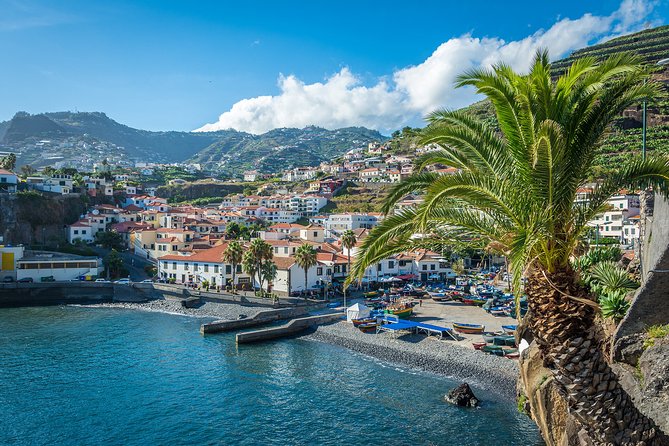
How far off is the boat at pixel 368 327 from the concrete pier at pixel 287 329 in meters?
4.63

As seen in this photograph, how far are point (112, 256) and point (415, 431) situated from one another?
5476 cm

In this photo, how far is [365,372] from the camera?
31312 millimetres

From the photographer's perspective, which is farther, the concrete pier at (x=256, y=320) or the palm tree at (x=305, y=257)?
the palm tree at (x=305, y=257)

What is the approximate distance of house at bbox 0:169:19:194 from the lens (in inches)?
3217

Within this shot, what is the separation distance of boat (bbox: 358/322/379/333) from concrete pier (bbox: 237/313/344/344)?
4629 mm

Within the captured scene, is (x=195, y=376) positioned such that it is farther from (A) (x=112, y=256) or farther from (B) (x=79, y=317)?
(A) (x=112, y=256)

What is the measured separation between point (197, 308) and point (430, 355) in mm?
29393

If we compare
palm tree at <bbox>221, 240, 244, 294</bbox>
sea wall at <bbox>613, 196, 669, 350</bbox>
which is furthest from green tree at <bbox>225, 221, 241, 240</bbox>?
sea wall at <bbox>613, 196, 669, 350</bbox>

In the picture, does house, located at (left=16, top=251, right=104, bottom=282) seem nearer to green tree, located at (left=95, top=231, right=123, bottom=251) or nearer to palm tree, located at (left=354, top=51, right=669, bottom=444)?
green tree, located at (left=95, top=231, right=123, bottom=251)

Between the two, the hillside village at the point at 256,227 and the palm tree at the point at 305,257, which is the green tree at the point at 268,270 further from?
the palm tree at the point at 305,257

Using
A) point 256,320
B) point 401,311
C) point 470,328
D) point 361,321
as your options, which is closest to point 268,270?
point 256,320

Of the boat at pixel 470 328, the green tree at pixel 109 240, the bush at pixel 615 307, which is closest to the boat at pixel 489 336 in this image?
the boat at pixel 470 328

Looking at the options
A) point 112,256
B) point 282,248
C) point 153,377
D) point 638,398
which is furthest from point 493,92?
point 112,256

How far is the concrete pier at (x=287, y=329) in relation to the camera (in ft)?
129
